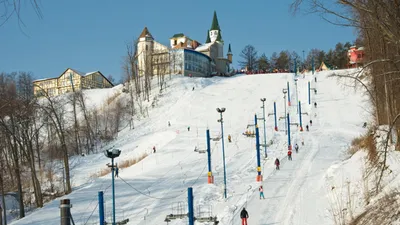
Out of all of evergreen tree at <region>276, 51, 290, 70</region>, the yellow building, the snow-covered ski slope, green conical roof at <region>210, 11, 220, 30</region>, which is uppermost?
green conical roof at <region>210, 11, 220, 30</region>

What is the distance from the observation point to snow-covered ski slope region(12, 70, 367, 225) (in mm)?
21062

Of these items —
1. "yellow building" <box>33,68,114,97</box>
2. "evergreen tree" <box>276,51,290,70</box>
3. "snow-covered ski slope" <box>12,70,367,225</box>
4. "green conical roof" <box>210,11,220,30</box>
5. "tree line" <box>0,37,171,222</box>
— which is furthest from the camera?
"evergreen tree" <box>276,51,290,70</box>

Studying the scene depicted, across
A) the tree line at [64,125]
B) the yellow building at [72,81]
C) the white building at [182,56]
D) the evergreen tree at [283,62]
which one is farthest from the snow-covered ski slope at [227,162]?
the evergreen tree at [283,62]

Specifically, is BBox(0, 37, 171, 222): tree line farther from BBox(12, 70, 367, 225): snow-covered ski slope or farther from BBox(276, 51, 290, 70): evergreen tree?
BBox(276, 51, 290, 70): evergreen tree

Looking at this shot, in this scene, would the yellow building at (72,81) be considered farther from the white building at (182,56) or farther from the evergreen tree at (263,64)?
the evergreen tree at (263,64)

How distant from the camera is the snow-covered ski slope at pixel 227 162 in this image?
2106cm

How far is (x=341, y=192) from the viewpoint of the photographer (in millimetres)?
19094

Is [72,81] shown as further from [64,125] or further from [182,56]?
[64,125]

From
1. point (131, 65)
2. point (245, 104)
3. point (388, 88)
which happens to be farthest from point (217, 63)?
point (388, 88)

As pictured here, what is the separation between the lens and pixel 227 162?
35.7 meters

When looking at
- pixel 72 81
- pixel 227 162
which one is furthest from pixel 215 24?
Result: pixel 227 162

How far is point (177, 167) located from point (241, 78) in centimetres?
6093

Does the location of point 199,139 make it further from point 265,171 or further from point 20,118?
point 20,118

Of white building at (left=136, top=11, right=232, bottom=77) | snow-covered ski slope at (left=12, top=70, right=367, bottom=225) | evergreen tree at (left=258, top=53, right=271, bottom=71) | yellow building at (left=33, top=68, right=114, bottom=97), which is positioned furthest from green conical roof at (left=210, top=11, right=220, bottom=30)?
snow-covered ski slope at (left=12, top=70, right=367, bottom=225)
